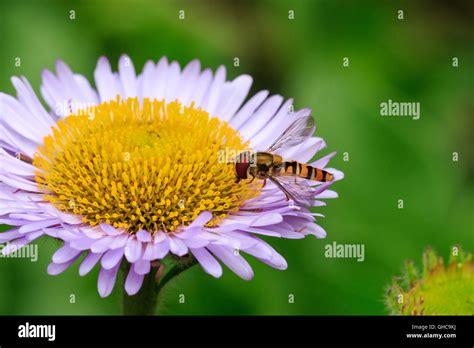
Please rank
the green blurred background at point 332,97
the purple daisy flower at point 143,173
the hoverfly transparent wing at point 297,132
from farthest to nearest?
the green blurred background at point 332,97, the hoverfly transparent wing at point 297,132, the purple daisy flower at point 143,173

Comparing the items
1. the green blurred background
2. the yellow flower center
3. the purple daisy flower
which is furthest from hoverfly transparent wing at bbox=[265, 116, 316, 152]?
the green blurred background

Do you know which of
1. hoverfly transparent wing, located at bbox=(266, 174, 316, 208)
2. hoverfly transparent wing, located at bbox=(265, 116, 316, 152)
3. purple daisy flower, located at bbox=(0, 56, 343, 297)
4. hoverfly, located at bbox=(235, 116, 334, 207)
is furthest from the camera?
hoverfly transparent wing, located at bbox=(265, 116, 316, 152)

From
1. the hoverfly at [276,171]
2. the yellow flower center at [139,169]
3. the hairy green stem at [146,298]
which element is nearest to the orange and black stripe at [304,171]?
the hoverfly at [276,171]

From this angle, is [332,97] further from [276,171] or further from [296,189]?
[296,189]

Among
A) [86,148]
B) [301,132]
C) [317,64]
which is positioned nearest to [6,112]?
[86,148]
